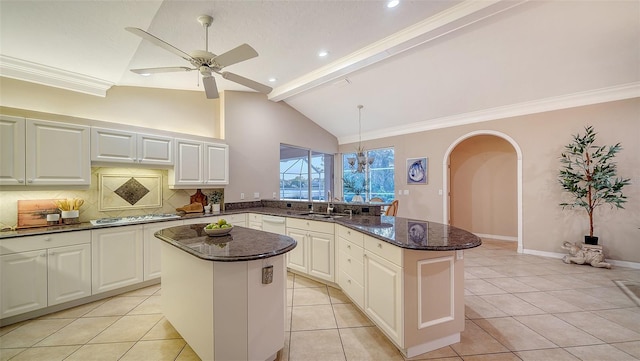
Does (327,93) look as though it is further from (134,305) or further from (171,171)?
(134,305)

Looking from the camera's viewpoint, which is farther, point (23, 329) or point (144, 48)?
point (144, 48)

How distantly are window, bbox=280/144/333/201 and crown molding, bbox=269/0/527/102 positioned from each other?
6.75 feet

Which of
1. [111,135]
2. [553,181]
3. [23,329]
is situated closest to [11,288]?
[23,329]

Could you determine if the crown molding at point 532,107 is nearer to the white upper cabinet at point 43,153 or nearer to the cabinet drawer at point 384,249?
the cabinet drawer at point 384,249

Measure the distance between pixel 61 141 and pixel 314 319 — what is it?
3472 mm

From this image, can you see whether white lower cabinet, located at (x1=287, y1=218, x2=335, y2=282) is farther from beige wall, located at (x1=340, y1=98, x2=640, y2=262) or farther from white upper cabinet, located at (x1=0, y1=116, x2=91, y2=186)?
beige wall, located at (x1=340, y1=98, x2=640, y2=262)

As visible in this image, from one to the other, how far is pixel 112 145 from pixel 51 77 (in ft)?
3.39

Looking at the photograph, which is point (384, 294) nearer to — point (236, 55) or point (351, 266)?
point (351, 266)

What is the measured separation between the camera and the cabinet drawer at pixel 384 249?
1897mm

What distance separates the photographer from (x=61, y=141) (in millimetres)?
2805

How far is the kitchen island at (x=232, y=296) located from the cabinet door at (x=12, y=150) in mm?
2047

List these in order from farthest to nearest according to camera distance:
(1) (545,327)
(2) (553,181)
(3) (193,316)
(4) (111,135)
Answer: (2) (553,181) < (4) (111,135) < (1) (545,327) < (3) (193,316)

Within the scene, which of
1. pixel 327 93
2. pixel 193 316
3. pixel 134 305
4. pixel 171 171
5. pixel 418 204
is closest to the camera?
pixel 193 316

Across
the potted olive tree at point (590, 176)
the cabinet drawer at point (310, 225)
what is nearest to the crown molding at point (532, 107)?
the potted olive tree at point (590, 176)
